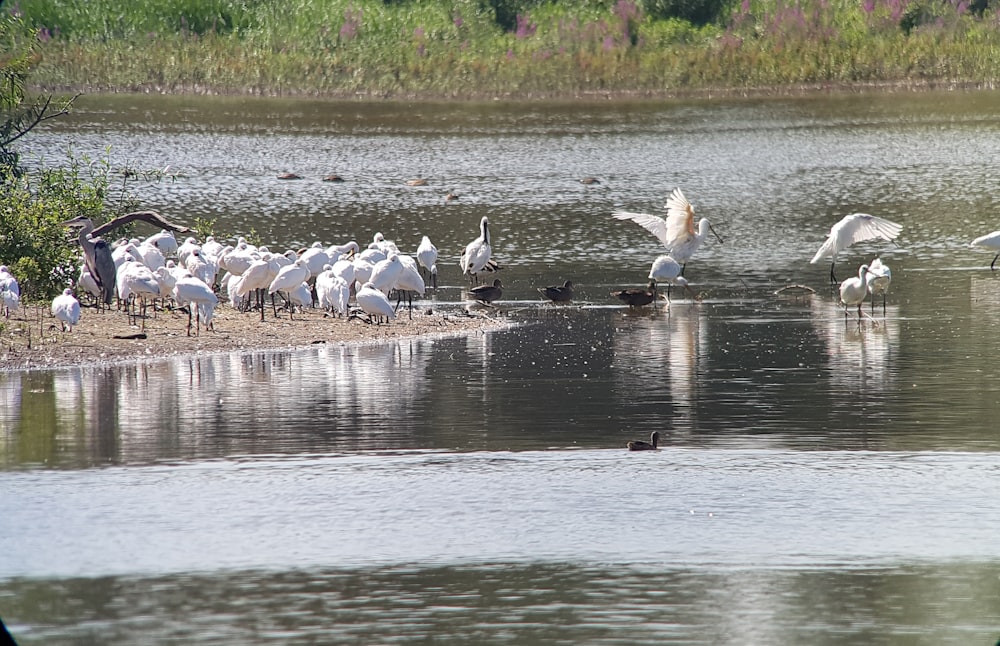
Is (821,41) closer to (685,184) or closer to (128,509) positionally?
(685,184)

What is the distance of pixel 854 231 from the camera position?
74.6 feet

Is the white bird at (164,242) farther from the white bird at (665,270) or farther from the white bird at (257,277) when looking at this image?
the white bird at (665,270)

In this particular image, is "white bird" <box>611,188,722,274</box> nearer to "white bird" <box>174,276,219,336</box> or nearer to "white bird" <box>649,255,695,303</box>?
"white bird" <box>649,255,695,303</box>

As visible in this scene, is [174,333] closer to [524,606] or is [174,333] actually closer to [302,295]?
[302,295]

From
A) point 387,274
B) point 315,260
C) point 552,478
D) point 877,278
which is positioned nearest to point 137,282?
point 315,260

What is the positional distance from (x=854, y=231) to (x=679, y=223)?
243 centimetres

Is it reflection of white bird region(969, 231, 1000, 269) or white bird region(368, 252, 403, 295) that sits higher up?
reflection of white bird region(969, 231, 1000, 269)

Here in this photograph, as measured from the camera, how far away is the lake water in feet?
28.4

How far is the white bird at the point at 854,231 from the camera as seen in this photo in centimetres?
2266

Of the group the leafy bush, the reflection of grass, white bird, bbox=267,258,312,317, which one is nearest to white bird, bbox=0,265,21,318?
the leafy bush

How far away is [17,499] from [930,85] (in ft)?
152

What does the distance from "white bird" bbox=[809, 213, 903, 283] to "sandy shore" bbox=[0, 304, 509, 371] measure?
5554 mm

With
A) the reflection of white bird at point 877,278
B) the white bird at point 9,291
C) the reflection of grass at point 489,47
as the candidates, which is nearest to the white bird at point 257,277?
the white bird at point 9,291

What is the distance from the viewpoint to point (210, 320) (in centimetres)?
1773
